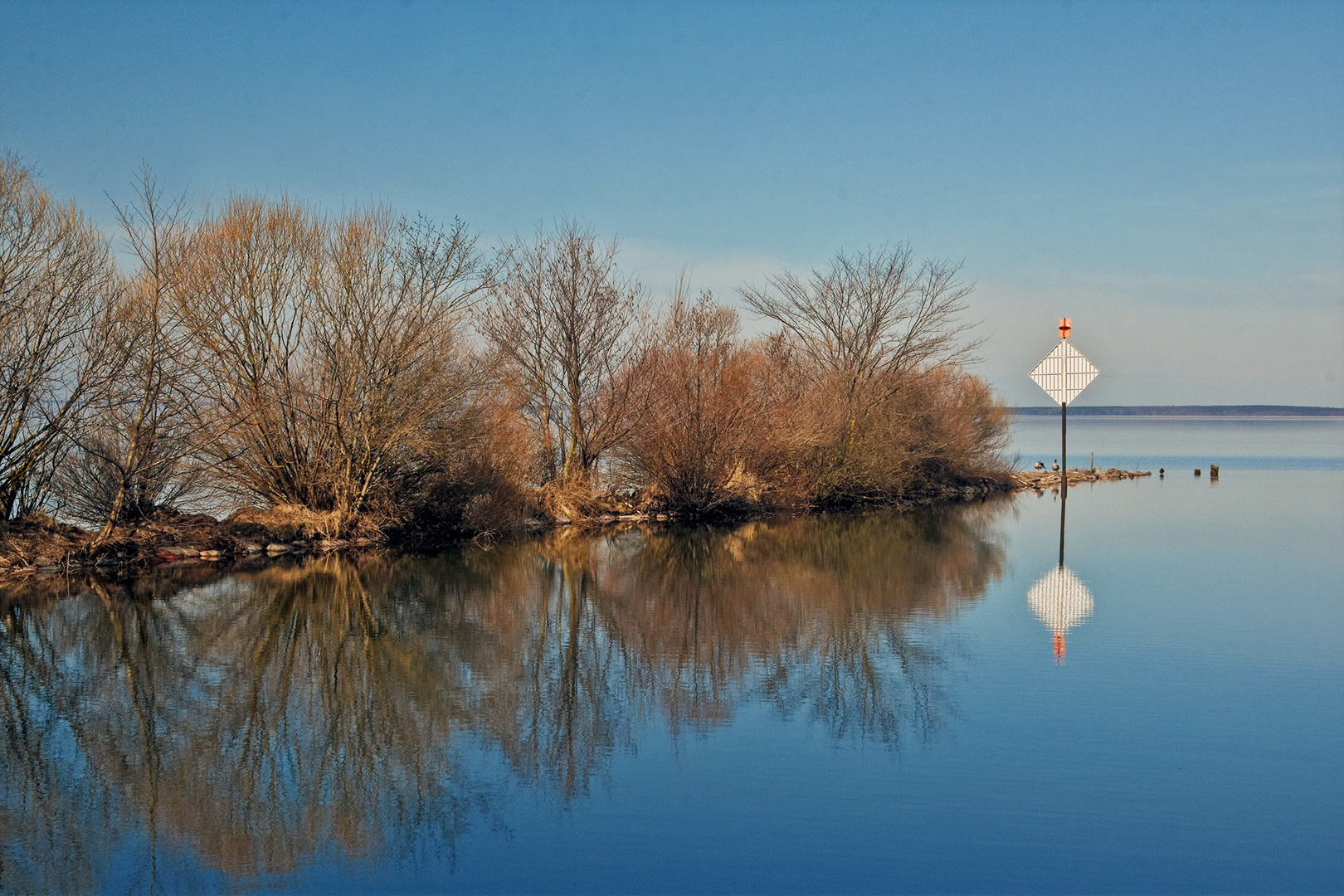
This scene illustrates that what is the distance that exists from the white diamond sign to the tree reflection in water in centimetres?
1807

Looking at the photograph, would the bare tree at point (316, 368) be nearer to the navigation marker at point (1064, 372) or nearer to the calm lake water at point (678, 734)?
the calm lake water at point (678, 734)

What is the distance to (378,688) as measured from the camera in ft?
28.3

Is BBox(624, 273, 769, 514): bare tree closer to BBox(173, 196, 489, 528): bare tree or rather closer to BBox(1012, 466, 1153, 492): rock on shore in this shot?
BBox(173, 196, 489, 528): bare tree

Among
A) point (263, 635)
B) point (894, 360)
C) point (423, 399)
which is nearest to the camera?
point (263, 635)

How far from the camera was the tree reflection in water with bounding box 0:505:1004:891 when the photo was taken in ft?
18.8

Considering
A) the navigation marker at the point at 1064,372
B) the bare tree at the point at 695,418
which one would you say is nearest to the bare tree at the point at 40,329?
the bare tree at the point at 695,418

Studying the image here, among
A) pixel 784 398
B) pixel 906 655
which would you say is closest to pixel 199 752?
pixel 906 655

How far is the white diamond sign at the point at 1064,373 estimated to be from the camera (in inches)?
1271

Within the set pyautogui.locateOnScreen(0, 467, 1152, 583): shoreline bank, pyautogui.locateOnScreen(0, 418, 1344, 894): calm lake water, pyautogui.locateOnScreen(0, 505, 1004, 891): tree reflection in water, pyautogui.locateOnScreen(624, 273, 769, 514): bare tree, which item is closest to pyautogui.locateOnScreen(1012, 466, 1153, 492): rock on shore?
pyautogui.locateOnScreen(624, 273, 769, 514): bare tree

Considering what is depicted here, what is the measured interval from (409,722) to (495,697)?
80cm

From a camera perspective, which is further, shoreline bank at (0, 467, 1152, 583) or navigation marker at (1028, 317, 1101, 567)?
navigation marker at (1028, 317, 1101, 567)

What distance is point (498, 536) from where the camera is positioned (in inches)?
802

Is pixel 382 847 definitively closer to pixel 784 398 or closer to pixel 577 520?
pixel 577 520

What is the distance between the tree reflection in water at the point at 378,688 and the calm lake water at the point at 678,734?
0.13ft
